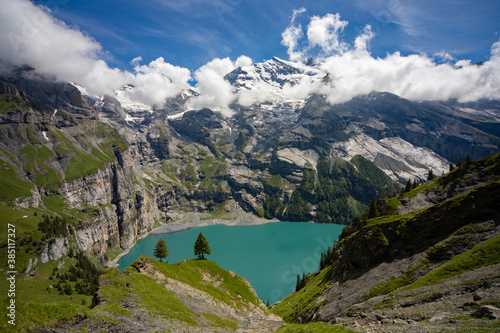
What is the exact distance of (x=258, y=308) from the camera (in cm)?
5259

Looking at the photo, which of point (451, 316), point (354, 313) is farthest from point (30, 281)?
point (451, 316)

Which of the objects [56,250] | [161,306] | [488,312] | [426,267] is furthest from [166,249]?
[56,250]

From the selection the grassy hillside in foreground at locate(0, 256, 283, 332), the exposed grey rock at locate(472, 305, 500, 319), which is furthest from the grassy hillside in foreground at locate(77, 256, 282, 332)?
the exposed grey rock at locate(472, 305, 500, 319)

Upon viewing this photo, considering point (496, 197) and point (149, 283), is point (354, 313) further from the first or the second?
point (149, 283)

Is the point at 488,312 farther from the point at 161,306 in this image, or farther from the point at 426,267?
the point at 161,306

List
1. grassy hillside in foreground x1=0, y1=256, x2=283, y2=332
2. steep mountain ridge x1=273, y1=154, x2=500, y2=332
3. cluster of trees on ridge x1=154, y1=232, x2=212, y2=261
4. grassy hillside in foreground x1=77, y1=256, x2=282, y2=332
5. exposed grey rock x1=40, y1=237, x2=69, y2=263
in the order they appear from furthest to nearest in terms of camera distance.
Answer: exposed grey rock x1=40, y1=237, x2=69, y2=263
cluster of trees on ridge x1=154, y1=232, x2=212, y2=261
grassy hillside in foreground x1=77, y1=256, x2=282, y2=332
steep mountain ridge x1=273, y1=154, x2=500, y2=332
grassy hillside in foreground x1=0, y1=256, x2=283, y2=332

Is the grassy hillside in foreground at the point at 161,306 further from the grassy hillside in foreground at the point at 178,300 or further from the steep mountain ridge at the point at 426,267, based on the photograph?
the steep mountain ridge at the point at 426,267

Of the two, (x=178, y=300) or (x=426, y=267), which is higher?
(x=426, y=267)

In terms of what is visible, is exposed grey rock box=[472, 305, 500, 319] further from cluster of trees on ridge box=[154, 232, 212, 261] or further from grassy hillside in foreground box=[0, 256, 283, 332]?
cluster of trees on ridge box=[154, 232, 212, 261]

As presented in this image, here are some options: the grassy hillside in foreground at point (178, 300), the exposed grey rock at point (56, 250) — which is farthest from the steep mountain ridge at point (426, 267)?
the exposed grey rock at point (56, 250)

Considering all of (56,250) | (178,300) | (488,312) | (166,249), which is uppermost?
(56,250)

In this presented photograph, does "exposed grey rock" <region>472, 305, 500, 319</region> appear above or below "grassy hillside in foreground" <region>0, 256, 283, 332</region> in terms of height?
below

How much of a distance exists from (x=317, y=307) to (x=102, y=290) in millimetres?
38086

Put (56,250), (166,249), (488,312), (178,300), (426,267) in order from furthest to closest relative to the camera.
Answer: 1. (56,250)
2. (166,249)
3. (426,267)
4. (178,300)
5. (488,312)
